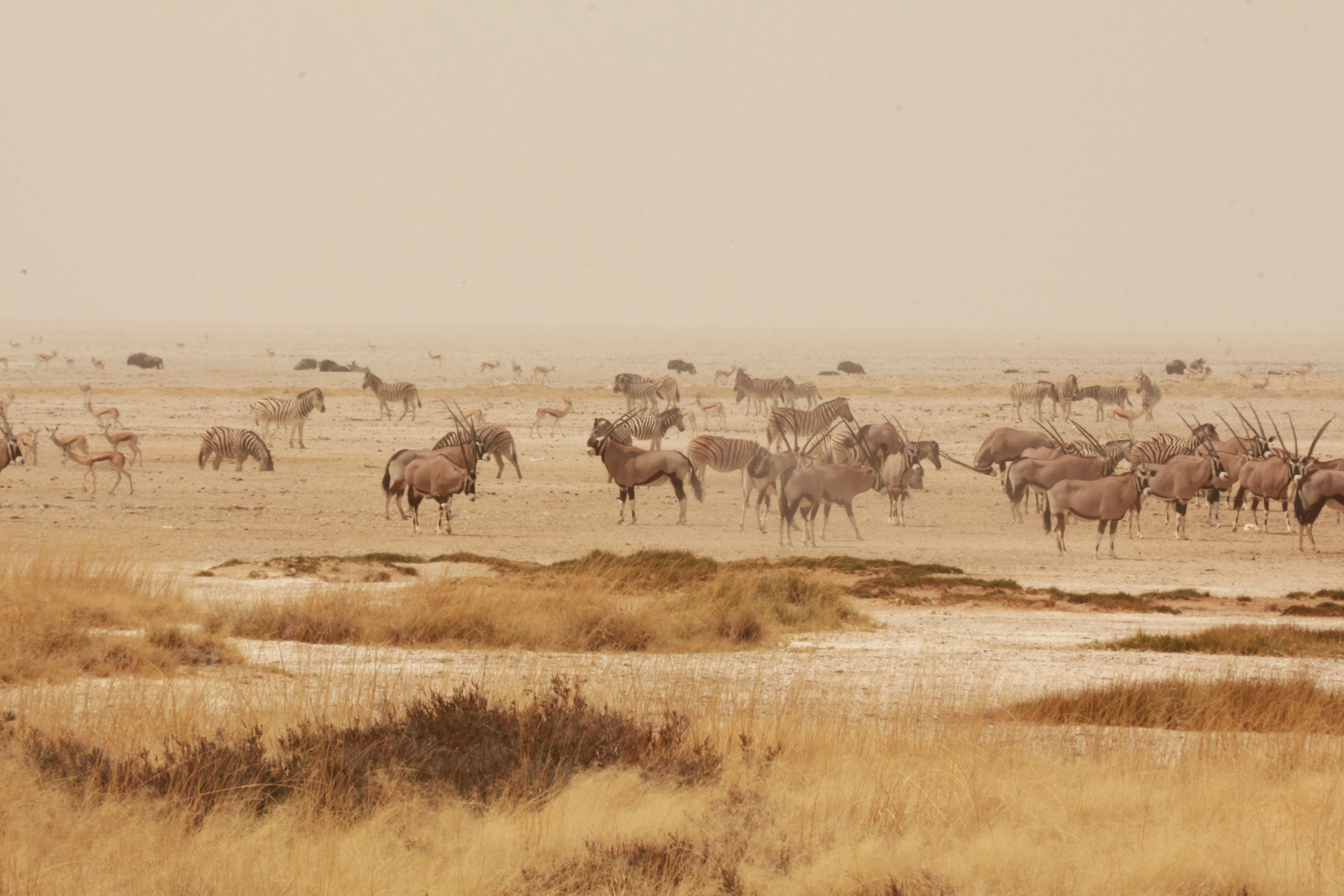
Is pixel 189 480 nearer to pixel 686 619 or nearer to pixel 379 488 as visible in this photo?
pixel 379 488

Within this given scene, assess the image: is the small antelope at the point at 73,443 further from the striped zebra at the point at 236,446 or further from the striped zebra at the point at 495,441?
the striped zebra at the point at 495,441

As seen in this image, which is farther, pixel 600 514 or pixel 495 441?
pixel 495 441

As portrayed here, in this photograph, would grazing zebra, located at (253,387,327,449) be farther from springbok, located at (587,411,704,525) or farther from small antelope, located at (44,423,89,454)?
springbok, located at (587,411,704,525)

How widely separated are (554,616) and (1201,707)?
5.34 meters

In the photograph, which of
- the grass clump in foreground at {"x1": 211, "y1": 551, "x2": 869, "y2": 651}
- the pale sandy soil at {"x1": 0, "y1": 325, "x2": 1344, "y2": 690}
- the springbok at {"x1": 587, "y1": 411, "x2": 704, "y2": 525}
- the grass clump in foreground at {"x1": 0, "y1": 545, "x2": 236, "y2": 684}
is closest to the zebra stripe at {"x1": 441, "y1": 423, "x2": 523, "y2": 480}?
the pale sandy soil at {"x1": 0, "y1": 325, "x2": 1344, "y2": 690}

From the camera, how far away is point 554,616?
1138cm

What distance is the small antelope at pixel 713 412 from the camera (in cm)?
4016

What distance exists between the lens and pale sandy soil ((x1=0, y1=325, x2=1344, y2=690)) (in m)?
12.3

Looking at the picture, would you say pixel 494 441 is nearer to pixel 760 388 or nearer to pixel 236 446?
pixel 236 446

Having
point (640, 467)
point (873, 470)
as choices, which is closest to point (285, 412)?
point (640, 467)

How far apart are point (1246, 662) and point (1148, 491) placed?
10041mm

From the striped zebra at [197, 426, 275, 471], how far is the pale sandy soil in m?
0.58

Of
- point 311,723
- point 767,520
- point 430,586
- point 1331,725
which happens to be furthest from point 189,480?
point 1331,725

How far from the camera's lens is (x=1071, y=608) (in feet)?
47.4
